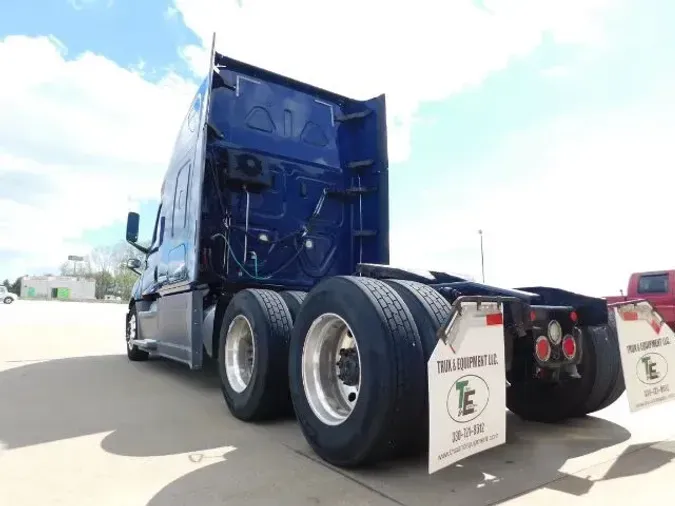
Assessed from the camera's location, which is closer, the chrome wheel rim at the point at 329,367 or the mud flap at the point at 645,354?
the chrome wheel rim at the point at 329,367

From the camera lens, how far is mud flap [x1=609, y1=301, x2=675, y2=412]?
332 cm

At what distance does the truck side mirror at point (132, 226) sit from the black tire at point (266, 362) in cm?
469

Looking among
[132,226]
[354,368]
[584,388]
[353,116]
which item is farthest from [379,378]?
[132,226]

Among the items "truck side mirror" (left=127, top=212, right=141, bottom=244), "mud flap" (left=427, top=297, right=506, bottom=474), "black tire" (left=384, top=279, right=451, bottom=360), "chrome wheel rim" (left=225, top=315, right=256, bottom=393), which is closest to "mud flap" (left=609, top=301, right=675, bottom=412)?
"mud flap" (left=427, top=297, right=506, bottom=474)

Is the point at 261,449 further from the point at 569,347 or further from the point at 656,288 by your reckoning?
the point at 656,288

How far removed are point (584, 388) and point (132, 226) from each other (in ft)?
22.8

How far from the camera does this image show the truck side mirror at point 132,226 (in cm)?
828

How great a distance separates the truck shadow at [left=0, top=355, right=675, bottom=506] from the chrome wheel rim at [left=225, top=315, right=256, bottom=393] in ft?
1.14

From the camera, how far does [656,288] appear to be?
11172mm

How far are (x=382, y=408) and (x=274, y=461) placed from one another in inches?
39.5

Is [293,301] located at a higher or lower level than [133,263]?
lower

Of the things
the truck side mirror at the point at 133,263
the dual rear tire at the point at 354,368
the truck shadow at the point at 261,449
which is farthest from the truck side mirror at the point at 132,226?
the dual rear tire at the point at 354,368

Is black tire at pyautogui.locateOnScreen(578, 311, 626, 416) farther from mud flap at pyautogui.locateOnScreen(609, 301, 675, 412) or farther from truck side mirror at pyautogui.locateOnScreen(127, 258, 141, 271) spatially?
truck side mirror at pyautogui.locateOnScreen(127, 258, 141, 271)

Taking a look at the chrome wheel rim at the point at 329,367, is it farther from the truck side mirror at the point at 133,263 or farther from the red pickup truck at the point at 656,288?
the red pickup truck at the point at 656,288
